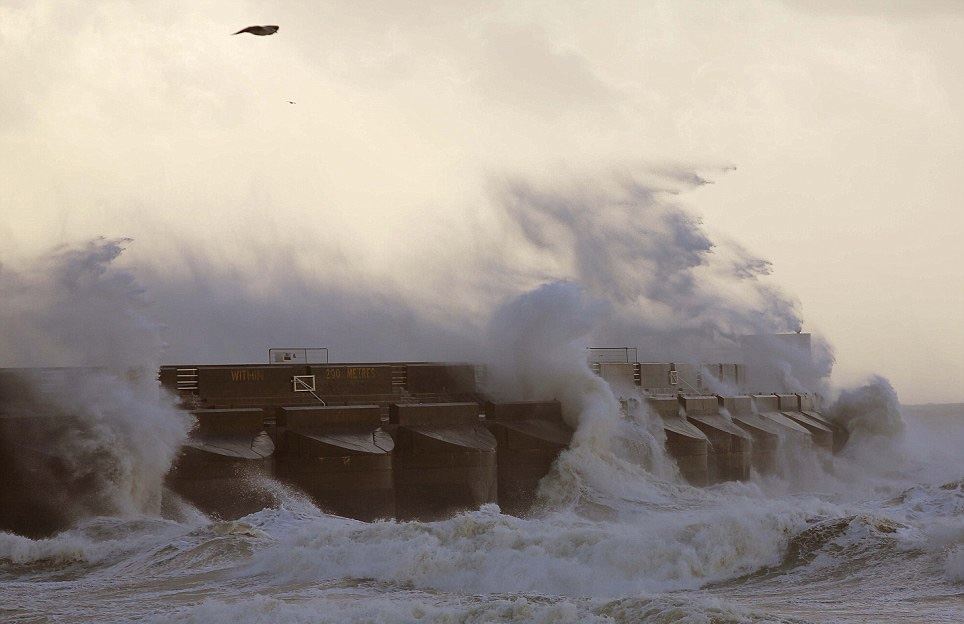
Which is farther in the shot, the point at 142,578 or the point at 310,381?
the point at 310,381

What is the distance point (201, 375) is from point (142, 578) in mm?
7183

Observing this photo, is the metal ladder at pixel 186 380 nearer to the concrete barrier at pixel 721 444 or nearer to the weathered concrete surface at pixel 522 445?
the weathered concrete surface at pixel 522 445

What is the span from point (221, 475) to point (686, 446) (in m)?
11.0

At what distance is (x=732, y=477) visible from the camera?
25906 millimetres

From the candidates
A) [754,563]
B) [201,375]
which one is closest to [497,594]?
[754,563]

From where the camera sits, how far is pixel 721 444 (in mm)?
26156

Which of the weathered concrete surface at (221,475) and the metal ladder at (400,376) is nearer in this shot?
the weathered concrete surface at (221,475)

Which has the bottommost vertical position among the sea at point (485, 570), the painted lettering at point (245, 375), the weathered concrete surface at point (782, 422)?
the sea at point (485, 570)

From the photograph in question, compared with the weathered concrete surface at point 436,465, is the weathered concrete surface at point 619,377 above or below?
above

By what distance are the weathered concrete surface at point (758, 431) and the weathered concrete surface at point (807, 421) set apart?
2448 millimetres

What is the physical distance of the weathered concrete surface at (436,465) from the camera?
19234 millimetres

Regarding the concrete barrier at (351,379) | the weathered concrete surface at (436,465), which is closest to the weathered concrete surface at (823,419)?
the concrete barrier at (351,379)

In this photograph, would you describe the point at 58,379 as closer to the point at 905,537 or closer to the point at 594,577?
the point at 594,577

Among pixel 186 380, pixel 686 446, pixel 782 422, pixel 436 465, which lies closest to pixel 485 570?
pixel 436 465
